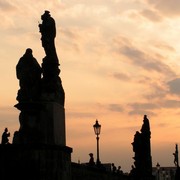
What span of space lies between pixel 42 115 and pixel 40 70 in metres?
1.01

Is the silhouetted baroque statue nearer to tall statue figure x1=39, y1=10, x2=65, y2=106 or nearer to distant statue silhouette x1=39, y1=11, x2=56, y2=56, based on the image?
tall statue figure x1=39, y1=10, x2=65, y2=106

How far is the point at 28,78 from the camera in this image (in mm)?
12383

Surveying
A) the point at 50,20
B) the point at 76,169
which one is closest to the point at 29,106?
the point at 50,20

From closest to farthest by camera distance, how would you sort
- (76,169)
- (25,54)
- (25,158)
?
1. (25,158)
2. (25,54)
3. (76,169)

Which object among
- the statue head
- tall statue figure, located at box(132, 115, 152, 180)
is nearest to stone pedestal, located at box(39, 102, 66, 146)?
the statue head

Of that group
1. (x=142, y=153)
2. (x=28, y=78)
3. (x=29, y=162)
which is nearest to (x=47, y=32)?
(x=28, y=78)

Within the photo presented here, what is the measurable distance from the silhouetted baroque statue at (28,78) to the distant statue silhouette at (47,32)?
0.59 metres

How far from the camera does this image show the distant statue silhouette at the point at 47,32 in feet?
42.7

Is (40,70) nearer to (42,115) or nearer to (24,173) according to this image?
(42,115)

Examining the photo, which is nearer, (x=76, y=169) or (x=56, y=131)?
(x=56, y=131)

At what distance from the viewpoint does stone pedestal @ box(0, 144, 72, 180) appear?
1188 centimetres

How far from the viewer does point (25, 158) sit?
11891mm

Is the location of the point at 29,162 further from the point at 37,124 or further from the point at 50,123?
the point at 50,123

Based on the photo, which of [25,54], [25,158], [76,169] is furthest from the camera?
[76,169]
